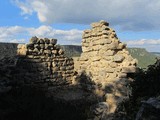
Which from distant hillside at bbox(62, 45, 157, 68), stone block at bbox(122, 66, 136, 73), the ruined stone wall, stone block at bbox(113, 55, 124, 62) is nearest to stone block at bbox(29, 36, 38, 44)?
the ruined stone wall

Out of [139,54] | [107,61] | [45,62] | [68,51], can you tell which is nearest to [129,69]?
[107,61]

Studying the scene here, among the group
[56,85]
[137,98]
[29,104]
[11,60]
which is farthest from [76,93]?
[137,98]

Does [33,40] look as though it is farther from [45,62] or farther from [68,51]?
[68,51]

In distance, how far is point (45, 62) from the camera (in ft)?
59.8

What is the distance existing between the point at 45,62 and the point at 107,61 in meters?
3.34

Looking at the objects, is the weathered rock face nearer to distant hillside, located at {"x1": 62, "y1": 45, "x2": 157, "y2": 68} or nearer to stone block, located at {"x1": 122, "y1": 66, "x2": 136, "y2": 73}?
stone block, located at {"x1": 122, "y1": 66, "x2": 136, "y2": 73}

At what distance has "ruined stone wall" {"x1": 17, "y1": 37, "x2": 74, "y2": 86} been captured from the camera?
17531 mm

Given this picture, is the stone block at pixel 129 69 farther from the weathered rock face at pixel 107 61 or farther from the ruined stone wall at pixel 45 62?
the ruined stone wall at pixel 45 62

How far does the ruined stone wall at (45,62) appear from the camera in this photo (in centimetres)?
1753

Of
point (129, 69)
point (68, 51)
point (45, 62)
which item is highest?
point (68, 51)

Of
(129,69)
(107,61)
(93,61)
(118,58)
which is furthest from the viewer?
(93,61)

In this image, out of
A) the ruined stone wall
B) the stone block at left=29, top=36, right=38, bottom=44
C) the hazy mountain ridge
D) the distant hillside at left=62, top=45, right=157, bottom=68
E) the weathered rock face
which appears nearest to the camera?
the weathered rock face

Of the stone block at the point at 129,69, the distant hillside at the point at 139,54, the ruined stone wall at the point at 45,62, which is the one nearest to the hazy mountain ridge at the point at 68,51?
the distant hillside at the point at 139,54

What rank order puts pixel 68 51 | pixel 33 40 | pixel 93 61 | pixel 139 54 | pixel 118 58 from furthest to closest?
pixel 139 54
pixel 68 51
pixel 93 61
pixel 33 40
pixel 118 58
